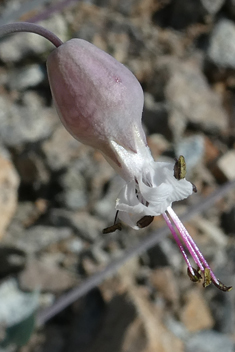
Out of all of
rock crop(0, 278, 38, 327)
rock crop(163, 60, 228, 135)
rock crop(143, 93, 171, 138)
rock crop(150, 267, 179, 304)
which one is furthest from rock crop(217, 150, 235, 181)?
rock crop(0, 278, 38, 327)

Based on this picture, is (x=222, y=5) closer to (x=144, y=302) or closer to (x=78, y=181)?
(x=78, y=181)

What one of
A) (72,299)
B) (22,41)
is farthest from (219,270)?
(22,41)

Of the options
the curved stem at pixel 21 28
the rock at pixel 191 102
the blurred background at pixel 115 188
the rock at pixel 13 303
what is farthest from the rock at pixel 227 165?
the curved stem at pixel 21 28

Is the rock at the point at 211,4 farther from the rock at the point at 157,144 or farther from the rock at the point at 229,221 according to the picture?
the rock at the point at 229,221

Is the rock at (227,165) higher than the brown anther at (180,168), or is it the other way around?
the brown anther at (180,168)

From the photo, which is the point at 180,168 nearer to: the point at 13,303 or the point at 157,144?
the point at 13,303

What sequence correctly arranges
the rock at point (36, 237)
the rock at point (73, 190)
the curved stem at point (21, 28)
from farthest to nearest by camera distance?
the rock at point (73, 190) < the rock at point (36, 237) < the curved stem at point (21, 28)

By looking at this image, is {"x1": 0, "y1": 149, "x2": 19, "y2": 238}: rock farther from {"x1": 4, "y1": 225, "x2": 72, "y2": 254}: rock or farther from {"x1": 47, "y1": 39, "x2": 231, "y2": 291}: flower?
{"x1": 47, "y1": 39, "x2": 231, "y2": 291}: flower

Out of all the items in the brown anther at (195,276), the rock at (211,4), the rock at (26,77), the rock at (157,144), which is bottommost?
the rock at (157,144)
